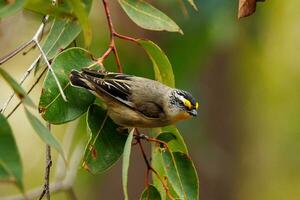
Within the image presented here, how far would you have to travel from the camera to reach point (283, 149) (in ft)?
28.5

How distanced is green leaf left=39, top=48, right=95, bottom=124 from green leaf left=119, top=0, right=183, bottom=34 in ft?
0.91

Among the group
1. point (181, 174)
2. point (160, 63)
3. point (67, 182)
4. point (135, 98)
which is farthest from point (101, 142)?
point (67, 182)

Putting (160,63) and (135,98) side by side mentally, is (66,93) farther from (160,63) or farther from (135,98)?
(135,98)

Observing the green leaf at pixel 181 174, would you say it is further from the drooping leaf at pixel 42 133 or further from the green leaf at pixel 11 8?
the green leaf at pixel 11 8

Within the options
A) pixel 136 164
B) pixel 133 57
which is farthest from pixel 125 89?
pixel 136 164

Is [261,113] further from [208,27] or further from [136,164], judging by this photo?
[208,27]

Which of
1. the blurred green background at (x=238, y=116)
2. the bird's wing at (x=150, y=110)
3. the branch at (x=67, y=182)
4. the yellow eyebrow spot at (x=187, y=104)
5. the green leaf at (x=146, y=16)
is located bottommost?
the blurred green background at (x=238, y=116)

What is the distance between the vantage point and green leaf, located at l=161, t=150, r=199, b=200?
3.10 m

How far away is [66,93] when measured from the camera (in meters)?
3.11

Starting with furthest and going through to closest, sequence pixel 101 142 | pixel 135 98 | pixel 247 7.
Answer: pixel 135 98 → pixel 101 142 → pixel 247 7

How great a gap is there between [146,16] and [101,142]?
2.01ft

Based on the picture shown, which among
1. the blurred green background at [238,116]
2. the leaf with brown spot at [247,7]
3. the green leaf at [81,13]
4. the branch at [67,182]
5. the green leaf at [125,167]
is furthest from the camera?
the blurred green background at [238,116]

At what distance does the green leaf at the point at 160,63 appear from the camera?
3.30 metres

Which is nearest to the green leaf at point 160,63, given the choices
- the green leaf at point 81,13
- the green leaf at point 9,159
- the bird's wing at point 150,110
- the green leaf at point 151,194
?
the bird's wing at point 150,110
